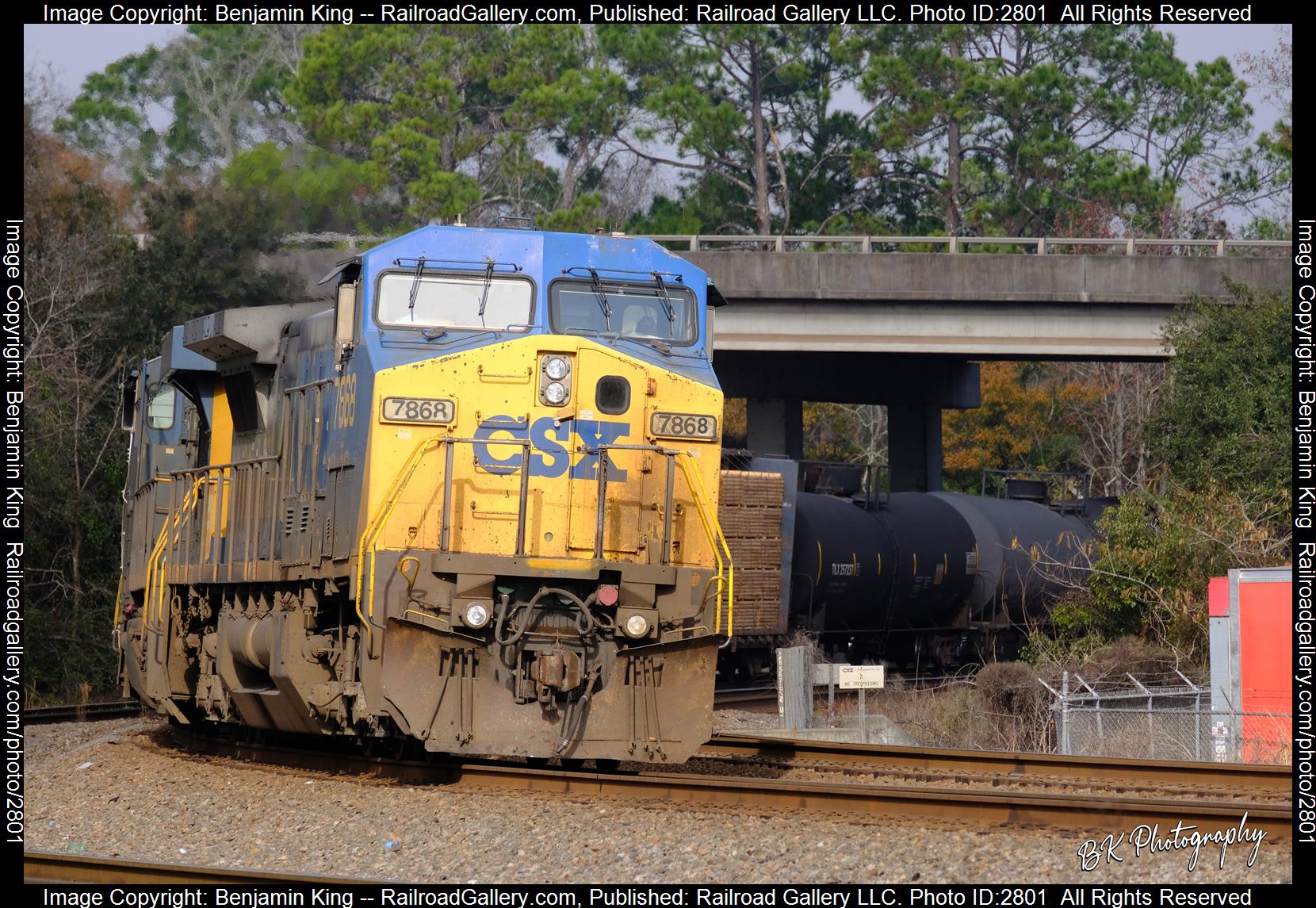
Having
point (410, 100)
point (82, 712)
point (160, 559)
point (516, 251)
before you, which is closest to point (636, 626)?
point (516, 251)

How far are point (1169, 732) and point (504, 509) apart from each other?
6862 mm

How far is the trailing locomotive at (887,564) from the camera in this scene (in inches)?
823

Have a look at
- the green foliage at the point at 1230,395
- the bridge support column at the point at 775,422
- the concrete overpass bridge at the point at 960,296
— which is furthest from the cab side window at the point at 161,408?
the bridge support column at the point at 775,422

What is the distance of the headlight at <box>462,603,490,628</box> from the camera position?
966cm

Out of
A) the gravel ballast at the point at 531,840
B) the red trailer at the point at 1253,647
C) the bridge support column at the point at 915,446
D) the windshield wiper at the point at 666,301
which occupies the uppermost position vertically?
the bridge support column at the point at 915,446

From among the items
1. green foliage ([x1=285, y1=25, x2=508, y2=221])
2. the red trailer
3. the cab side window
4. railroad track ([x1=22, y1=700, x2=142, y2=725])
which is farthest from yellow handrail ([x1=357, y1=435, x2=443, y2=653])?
green foliage ([x1=285, y1=25, x2=508, y2=221])

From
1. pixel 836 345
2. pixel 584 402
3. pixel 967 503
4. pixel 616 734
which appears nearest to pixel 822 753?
pixel 616 734

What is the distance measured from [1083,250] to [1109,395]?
8.09 metres

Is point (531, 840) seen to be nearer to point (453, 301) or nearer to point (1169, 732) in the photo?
point (453, 301)

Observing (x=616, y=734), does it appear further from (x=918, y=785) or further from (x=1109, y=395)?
(x=1109, y=395)

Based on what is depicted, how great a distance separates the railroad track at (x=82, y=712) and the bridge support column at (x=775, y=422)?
16447 mm

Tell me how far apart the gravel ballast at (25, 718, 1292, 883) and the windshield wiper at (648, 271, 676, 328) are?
328cm

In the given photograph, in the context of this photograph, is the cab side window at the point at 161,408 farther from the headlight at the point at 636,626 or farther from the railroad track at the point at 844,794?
the headlight at the point at 636,626

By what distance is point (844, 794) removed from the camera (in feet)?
28.6
